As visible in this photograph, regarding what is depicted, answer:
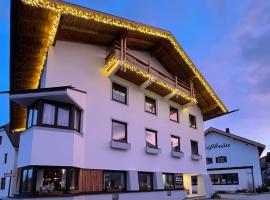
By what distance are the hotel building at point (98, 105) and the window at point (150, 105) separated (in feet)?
0.23

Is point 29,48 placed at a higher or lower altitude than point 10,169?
higher

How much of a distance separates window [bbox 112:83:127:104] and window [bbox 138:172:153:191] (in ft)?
15.0

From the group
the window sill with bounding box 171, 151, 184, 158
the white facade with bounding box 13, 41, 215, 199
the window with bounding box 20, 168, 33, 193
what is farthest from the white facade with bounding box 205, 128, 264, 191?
the window with bounding box 20, 168, 33, 193

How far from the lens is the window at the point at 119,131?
1734 cm

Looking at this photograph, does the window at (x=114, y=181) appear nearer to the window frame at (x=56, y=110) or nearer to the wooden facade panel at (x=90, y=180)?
the wooden facade panel at (x=90, y=180)

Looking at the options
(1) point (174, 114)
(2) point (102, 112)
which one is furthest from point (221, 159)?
(2) point (102, 112)

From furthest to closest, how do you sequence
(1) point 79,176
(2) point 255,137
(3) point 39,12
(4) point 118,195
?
(2) point 255,137, (4) point 118,195, (1) point 79,176, (3) point 39,12

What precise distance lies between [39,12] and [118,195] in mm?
9750

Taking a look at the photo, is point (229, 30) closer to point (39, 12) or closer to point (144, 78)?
point (144, 78)

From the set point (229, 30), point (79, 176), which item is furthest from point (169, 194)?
point (229, 30)

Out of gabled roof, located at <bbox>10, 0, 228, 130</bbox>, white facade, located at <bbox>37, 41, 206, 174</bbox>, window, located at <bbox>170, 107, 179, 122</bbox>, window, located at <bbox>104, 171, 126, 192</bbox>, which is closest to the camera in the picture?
gabled roof, located at <bbox>10, 0, 228, 130</bbox>

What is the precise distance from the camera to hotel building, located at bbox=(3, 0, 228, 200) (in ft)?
44.5

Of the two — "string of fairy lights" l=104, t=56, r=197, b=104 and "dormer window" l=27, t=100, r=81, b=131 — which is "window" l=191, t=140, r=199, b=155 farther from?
"dormer window" l=27, t=100, r=81, b=131

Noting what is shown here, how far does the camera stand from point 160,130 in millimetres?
20625
